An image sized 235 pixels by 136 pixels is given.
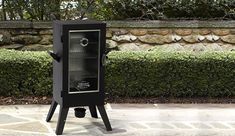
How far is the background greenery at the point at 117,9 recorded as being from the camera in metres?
8.23

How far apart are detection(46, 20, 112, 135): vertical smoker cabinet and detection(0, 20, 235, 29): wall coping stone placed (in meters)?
2.39

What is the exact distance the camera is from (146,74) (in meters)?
7.11

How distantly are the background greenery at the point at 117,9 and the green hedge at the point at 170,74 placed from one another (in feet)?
4.17

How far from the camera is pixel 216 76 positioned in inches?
285

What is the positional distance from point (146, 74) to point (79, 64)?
174 centimetres

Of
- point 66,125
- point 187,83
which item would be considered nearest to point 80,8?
point 187,83

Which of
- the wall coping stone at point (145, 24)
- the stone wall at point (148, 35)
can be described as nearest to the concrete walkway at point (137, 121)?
the stone wall at point (148, 35)

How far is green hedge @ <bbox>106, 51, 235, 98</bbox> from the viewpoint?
278 inches

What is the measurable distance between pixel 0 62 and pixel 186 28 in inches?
116

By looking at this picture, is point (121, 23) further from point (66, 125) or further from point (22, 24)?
point (66, 125)

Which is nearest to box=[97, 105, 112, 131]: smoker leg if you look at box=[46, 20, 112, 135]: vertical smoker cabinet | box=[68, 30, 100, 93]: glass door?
box=[46, 20, 112, 135]: vertical smoker cabinet

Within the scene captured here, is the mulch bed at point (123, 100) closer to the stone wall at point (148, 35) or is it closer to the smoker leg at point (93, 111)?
the smoker leg at point (93, 111)

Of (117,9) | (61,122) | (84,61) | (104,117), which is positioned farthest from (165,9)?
(61,122)

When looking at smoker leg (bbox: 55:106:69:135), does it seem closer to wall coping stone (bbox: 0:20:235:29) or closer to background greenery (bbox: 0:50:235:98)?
background greenery (bbox: 0:50:235:98)
